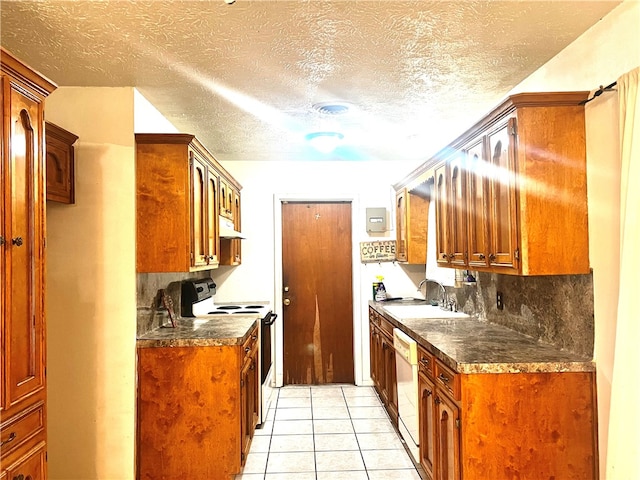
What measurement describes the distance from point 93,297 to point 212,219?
1.07 meters

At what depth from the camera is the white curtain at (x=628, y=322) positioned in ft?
Answer: 5.60

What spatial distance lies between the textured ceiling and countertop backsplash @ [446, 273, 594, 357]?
117 cm

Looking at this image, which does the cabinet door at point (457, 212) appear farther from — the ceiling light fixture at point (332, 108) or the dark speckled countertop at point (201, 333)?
the dark speckled countertop at point (201, 333)

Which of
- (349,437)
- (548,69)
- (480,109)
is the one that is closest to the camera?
(548,69)

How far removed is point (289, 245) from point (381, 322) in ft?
4.73

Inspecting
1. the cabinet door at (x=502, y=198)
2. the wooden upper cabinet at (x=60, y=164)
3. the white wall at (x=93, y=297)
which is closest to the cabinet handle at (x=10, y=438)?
the white wall at (x=93, y=297)

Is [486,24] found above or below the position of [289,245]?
above

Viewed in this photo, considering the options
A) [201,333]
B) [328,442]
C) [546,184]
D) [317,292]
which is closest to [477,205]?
[546,184]

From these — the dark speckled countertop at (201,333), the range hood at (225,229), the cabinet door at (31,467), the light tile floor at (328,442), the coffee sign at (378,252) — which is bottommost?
the light tile floor at (328,442)

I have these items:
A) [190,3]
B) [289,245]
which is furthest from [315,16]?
[289,245]

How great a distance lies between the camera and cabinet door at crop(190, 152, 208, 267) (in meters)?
3.00

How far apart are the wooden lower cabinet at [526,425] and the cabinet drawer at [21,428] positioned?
5.75ft

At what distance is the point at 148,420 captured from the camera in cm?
277

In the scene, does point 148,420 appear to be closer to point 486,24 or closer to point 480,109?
point 486,24
